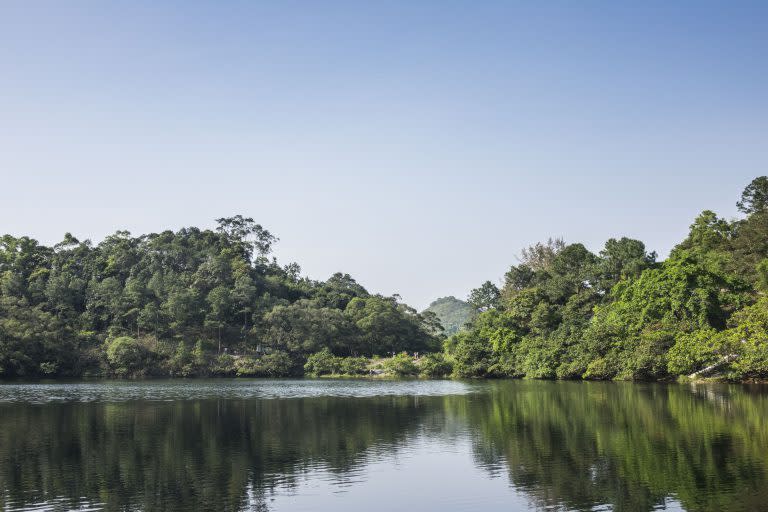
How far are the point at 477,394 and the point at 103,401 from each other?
21.1 meters

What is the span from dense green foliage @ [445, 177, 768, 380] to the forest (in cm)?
12

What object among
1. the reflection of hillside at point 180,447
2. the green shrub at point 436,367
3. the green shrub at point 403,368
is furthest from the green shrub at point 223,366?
the reflection of hillside at point 180,447

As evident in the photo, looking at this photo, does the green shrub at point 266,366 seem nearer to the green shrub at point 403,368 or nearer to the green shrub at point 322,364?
the green shrub at point 322,364

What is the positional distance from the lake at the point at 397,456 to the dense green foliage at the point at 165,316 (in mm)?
41234

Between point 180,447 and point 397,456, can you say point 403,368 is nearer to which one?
point 180,447

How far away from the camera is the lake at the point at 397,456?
46.1ft

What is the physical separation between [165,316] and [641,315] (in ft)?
181

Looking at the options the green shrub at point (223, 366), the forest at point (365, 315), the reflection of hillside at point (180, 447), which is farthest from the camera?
the green shrub at point (223, 366)

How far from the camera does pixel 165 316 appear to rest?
3214 inches

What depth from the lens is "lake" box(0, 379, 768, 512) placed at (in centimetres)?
1404

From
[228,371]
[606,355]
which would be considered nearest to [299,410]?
[606,355]

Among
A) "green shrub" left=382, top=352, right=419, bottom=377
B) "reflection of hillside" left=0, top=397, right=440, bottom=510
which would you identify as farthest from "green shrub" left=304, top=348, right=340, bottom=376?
"reflection of hillside" left=0, top=397, right=440, bottom=510

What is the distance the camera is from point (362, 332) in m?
86.1

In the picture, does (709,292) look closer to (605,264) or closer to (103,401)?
(605,264)
